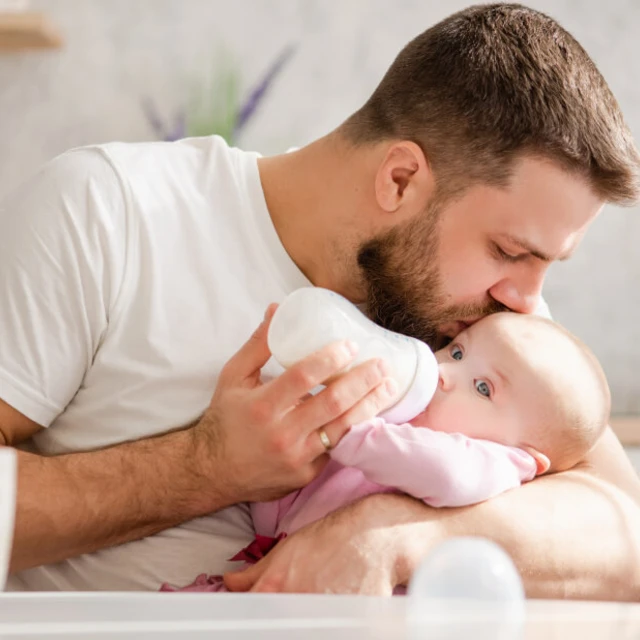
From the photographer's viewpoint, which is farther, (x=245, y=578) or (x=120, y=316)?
(x=120, y=316)

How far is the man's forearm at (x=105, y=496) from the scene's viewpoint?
44.5 inches

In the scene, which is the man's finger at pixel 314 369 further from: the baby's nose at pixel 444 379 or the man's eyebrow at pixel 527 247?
the man's eyebrow at pixel 527 247

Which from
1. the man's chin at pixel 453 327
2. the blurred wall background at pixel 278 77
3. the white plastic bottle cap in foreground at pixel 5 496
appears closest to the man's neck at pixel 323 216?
the man's chin at pixel 453 327

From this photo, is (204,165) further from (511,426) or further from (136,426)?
(511,426)

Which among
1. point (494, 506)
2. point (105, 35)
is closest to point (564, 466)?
point (494, 506)

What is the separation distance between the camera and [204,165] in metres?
1.45

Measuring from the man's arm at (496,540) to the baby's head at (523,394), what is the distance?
0.24 feet

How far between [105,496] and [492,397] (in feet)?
1.81

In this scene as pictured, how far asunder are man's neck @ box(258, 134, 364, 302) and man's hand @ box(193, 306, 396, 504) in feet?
1.02

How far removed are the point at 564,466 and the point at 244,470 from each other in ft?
1.65

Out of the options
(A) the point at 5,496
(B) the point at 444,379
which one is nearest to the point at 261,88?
(B) the point at 444,379

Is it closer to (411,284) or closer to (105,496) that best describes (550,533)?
(411,284)

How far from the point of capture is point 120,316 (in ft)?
4.16

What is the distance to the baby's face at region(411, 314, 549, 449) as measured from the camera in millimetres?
1185
